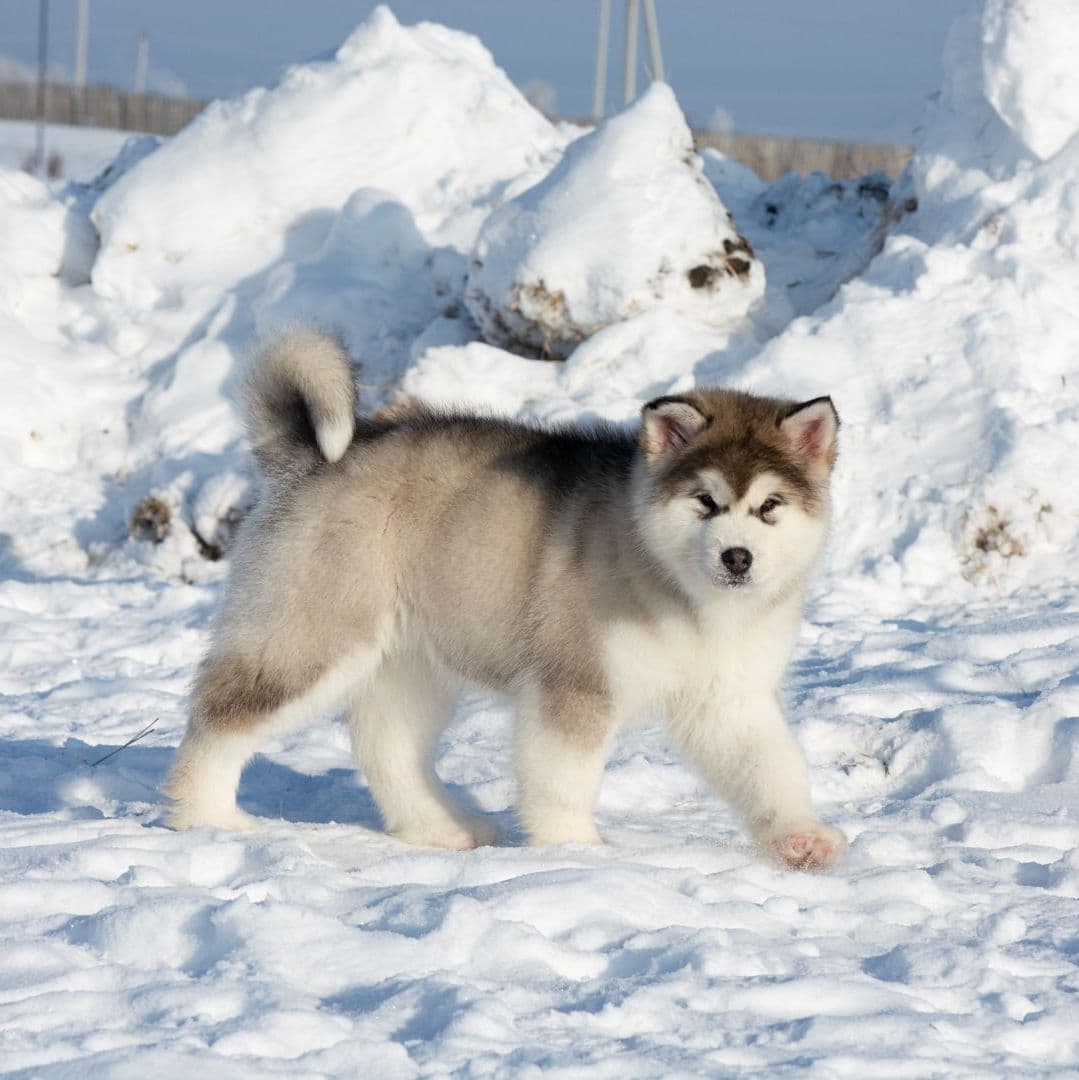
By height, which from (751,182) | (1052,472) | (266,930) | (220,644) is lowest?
(266,930)

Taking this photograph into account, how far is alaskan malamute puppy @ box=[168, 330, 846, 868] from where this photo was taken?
4.25 metres

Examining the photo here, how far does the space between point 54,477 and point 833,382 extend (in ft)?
16.0

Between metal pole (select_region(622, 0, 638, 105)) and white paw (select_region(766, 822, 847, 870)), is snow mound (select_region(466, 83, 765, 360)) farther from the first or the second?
metal pole (select_region(622, 0, 638, 105))

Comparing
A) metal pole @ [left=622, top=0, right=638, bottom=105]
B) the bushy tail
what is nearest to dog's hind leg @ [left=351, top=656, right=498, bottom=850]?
the bushy tail

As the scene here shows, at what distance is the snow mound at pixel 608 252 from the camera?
917cm

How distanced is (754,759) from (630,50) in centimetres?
1499

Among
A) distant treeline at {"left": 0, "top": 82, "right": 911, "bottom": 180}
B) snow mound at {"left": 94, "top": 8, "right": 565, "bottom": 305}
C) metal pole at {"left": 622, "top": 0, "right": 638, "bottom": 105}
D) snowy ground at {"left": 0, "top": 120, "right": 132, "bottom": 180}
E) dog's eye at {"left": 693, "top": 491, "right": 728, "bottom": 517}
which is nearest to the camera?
dog's eye at {"left": 693, "top": 491, "right": 728, "bottom": 517}

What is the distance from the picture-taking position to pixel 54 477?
9.81m

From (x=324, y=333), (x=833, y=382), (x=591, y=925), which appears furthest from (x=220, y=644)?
(x=833, y=382)

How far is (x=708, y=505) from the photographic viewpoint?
415cm

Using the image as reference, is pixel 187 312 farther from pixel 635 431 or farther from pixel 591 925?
pixel 591 925

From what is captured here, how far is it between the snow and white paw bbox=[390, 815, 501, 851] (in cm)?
13

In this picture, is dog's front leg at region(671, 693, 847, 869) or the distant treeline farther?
the distant treeline

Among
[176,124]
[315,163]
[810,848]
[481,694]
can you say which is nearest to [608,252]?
[315,163]
